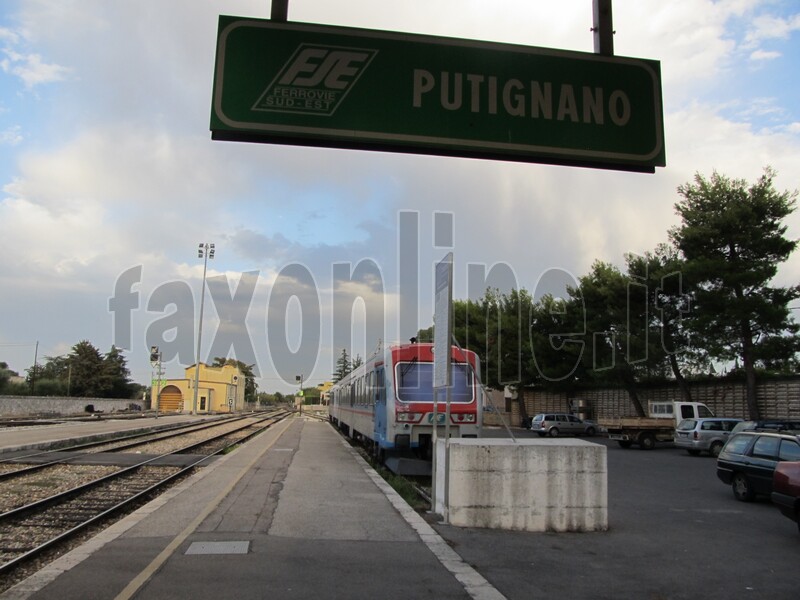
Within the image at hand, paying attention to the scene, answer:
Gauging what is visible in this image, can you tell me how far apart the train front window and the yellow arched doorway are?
77.8m

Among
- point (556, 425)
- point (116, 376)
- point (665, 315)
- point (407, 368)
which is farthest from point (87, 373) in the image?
point (407, 368)

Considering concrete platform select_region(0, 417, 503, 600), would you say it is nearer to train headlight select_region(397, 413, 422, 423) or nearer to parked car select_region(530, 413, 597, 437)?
train headlight select_region(397, 413, 422, 423)

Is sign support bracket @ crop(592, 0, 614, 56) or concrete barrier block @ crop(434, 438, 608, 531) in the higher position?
sign support bracket @ crop(592, 0, 614, 56)

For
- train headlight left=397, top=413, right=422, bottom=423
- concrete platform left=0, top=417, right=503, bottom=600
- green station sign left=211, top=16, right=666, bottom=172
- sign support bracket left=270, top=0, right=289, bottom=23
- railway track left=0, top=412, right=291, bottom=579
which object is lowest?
railway track left=0, top=412, right=291, bottom=579

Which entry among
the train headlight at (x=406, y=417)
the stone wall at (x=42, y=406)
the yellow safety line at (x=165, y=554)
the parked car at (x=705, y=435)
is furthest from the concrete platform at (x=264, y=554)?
the stone wall at (x=42, y=406)

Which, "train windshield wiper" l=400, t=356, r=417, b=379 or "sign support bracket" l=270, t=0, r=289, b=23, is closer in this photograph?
"sign support bracket" l=270, t=0, r=289, b=23

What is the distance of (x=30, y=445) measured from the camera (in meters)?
19.7

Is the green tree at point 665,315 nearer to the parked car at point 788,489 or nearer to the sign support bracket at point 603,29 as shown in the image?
the parked car at point 788,489

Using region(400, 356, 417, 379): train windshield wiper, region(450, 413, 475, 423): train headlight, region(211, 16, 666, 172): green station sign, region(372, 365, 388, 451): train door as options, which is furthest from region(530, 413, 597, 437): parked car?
region(211, 16, 666, 172): green station sign

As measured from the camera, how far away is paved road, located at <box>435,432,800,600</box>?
625 centimetres

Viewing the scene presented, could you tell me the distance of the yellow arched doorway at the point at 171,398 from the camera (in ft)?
284

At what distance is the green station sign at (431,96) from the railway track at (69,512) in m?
5.67

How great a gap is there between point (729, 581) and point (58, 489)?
11992 mm

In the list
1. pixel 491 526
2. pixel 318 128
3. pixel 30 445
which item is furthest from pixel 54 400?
pixel 318 128
